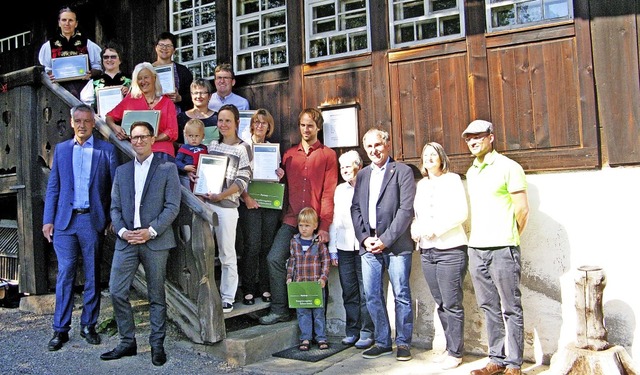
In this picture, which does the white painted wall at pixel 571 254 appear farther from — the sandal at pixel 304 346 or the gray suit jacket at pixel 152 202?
the gray suit jacket at pixel 152 202

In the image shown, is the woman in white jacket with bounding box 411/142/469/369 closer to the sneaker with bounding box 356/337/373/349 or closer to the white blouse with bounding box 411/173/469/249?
the white blouse with bounding box 411/173/469/249

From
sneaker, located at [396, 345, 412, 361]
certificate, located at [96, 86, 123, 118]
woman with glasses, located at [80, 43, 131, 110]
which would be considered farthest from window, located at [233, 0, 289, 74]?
sneaker, located at [396, 345, 412, 361]

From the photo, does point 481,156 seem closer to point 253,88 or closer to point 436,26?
point 436,26

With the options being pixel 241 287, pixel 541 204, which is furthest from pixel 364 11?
pixel 241 287

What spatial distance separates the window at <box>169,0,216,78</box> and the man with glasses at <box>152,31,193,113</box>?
59 centimetres

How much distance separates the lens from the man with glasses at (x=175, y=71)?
6.88 metres

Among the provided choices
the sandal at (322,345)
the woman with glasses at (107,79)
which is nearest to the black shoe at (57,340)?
the sandal at (322,345)

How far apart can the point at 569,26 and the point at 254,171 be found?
3.21m

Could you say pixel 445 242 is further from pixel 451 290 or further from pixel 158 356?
pixel 158 356

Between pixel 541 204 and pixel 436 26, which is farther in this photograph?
pixel 436 26

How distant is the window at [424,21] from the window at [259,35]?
1.39 metres

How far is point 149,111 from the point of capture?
5.92 meters

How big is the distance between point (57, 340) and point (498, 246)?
393 cm

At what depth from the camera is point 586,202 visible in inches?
205
